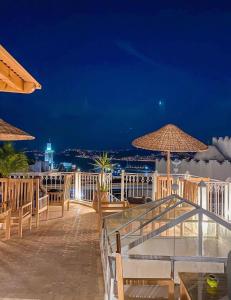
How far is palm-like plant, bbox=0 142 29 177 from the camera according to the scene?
1002 cm

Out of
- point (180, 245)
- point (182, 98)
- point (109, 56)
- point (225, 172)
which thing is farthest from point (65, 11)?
point (182, 98)

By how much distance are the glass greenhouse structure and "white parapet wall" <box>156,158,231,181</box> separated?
21.1 m

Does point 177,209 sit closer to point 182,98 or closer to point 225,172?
point 225,172

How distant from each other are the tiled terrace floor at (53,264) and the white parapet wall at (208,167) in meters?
19.3

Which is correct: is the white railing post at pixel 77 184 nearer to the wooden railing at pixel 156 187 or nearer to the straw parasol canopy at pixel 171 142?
the wooden railing at pixel 156 187

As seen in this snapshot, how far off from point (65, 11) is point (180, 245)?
75.7ft

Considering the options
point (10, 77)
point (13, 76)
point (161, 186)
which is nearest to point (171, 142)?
point (161, 186)

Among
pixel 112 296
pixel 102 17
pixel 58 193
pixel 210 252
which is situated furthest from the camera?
pixel 102 17

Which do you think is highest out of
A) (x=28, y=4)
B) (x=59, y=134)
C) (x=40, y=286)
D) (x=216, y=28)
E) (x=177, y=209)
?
(x=216, y=28)

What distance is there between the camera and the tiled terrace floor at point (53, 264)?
434cm

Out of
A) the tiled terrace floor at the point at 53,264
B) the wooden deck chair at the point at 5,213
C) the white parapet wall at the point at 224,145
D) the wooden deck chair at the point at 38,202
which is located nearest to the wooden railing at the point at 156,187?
the wooden deck chair at the point at 38,202

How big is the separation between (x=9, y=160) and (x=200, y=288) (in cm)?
790

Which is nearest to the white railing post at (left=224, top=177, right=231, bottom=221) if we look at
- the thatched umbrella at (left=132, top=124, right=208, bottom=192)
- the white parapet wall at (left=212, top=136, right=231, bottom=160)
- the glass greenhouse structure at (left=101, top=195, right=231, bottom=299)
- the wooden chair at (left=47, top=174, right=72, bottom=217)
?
the thatched umbrella at (left=132, top=124, right=208, bottom=192)

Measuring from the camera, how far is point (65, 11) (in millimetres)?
25766
